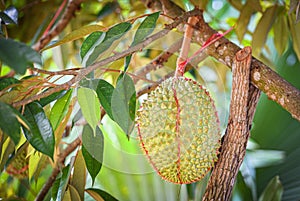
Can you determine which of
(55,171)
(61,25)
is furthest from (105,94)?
(61,25)

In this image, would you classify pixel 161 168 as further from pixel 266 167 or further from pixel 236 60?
pixel 266 167

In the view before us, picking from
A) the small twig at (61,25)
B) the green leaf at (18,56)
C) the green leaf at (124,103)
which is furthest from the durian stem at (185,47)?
the small twig at (61,25)

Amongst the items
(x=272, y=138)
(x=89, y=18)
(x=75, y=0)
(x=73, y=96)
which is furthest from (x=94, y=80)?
(x=272, y=138)

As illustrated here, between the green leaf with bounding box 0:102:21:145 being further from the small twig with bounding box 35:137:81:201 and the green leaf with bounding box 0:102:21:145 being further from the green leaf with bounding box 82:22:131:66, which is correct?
the small twig with bounding box 35:137:81:201

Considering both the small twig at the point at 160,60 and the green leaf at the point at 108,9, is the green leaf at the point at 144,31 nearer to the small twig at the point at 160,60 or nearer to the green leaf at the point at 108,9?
the small twig at the point at 160,60

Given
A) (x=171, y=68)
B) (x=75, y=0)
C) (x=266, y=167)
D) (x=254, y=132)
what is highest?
(x=75, y=0)

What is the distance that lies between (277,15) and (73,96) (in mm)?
629

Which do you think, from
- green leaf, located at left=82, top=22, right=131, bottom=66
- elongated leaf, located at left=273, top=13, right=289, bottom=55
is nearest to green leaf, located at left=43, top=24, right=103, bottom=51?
green leaf, located at left=82, top=22, right=131, bottom=66

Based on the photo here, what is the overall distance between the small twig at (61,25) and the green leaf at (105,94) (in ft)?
1.98

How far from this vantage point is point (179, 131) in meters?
0.72

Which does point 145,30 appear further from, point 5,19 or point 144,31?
point 5,19

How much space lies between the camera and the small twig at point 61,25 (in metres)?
1.26

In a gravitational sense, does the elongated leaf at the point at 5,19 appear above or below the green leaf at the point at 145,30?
above

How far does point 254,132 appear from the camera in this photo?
1563 mm
